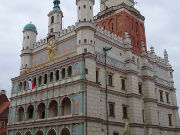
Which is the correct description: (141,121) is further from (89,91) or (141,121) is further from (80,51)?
(80,51)

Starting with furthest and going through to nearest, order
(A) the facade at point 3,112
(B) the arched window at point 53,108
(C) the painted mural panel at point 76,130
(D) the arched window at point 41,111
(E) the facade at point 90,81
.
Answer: (A) the facade at point 3,112, (D) the arched window at point 41,111, (B) the arched window at point 53,108, (E) the facade at point 90,81, (C) the painted mural panel at point 76,130

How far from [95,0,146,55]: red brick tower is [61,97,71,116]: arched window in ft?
63.1

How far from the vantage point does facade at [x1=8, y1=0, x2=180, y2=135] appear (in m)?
36.4

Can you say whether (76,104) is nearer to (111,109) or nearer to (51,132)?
(51,132)

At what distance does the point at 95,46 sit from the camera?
41.6 meters

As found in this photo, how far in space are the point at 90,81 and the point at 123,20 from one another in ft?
64.8

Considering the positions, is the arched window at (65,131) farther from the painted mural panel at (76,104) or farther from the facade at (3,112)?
the facade at (3,112)

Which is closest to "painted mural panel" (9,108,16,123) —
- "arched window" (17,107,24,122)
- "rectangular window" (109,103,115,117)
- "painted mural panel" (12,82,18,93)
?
"arched window" (17,107,24,122)

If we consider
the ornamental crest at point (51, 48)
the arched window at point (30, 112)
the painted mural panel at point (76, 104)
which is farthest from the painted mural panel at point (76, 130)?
the ornamental crest at point (51, 48)

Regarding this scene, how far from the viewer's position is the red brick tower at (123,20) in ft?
166

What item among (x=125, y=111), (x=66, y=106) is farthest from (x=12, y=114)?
(x=125, y=111)

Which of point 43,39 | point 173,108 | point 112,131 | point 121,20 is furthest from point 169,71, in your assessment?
point 43,39

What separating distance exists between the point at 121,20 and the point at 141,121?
21077mm

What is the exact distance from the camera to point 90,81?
36219 mm
